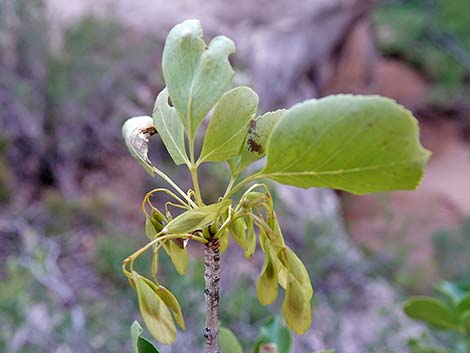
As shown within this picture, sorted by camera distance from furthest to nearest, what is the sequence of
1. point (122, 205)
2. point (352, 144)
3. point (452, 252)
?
point (452, 252)
point (122, 205)
point (352, 144)

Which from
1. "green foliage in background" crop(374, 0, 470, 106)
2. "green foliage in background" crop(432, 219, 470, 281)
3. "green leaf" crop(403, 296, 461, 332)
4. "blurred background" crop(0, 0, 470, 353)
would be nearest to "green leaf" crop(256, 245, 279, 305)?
"green leaf" crop(403, 296, 461, 332)

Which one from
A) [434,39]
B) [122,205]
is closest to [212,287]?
[122,205]

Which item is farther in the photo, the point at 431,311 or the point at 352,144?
the point at 431,311

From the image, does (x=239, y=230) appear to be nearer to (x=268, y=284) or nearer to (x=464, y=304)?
(x=268, y=284)

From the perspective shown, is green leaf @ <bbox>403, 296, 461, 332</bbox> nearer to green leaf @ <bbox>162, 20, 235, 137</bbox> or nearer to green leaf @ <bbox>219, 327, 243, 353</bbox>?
green leaf @ <bbox>219, 327, 243, 353</bbox>

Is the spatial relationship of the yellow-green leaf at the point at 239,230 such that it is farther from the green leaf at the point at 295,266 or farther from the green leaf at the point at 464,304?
the green leaf at the point at 464,304

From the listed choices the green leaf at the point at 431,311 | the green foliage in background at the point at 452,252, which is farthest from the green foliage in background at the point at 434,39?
the green leaf at the point at 431,311

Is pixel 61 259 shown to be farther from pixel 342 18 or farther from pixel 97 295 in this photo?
pixel 342 18

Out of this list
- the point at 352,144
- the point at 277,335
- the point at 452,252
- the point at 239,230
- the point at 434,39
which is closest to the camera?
the point at 352,144
